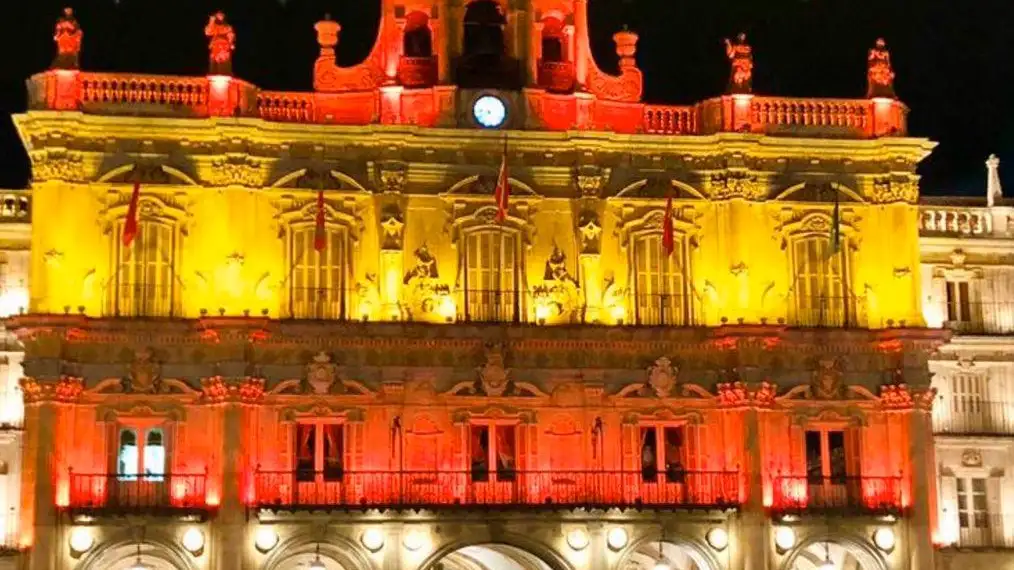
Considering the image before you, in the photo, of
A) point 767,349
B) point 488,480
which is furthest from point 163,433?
point 767,349

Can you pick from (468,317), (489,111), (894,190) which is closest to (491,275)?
(468,317)

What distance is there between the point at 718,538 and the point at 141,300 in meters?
17.7

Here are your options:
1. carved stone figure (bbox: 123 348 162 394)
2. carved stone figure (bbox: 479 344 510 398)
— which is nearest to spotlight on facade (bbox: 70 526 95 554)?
carved stone figure (bbox: 123 348 162 394)

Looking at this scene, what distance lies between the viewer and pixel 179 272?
56.4 m

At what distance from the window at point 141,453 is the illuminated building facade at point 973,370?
76.1 feet

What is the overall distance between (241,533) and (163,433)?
145 inches

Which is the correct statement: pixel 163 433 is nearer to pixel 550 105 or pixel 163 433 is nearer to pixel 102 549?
pixel 102 549

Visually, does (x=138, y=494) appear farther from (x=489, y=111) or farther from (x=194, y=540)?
(x=489, y=111)

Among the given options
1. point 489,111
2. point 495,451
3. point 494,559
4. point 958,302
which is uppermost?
point 489,111

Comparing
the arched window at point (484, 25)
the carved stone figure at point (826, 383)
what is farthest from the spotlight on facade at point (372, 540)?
the arched window at point (484, 25)

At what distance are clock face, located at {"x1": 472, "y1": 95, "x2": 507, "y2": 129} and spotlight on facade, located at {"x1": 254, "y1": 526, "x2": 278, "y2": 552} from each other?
1345cm

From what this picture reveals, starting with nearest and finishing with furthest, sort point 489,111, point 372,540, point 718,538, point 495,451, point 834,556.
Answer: point 372,540, point 718,538, point 495,451, point 489,111, point 834,556

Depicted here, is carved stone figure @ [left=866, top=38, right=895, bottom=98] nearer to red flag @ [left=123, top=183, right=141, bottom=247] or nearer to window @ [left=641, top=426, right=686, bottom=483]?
window @ [left=641, top=426, right=686, bottom=483]

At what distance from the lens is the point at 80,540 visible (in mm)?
53969
